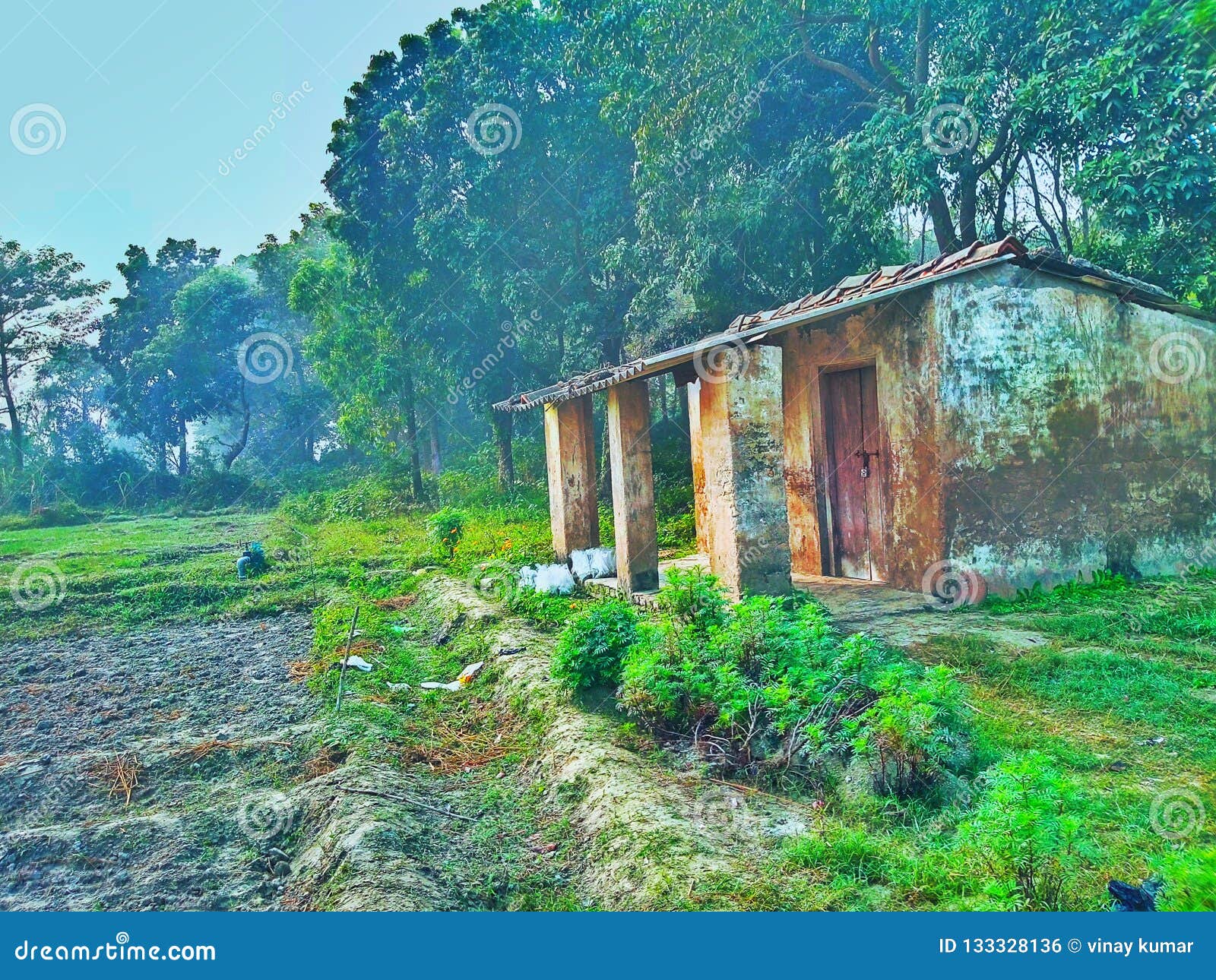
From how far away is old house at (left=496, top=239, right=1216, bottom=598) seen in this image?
718 centimetres

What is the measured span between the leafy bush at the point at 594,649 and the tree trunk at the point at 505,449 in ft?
46.6

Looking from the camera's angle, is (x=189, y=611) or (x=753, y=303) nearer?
(x=189, y=611)

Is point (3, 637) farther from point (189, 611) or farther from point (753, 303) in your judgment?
point (753, 303)

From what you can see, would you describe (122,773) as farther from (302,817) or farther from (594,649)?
(594,649)

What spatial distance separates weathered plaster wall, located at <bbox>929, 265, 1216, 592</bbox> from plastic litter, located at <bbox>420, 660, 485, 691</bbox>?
4200mm

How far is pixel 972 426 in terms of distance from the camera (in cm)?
769

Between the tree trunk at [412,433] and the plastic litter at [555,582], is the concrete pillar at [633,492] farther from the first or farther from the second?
the tree trunk at [412,433]

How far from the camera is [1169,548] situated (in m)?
8.44

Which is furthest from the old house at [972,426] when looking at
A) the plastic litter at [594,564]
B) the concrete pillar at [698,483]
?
the concrete pillar at [698,483]

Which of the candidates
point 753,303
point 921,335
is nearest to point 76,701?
point 921,335

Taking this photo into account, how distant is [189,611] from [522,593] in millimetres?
4711

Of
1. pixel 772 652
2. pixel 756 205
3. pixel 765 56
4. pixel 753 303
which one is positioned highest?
pixel 765 56

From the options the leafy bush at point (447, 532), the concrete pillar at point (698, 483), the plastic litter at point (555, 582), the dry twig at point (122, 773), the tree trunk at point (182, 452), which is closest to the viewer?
the dry twig at point (122, 773)

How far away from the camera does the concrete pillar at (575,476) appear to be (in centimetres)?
983
